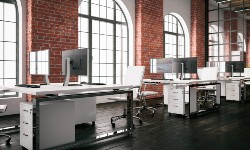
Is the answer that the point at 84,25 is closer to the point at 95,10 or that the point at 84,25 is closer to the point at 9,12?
the point at 95,10

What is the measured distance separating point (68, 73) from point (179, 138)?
1774 mm

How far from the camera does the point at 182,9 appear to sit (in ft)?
31.0

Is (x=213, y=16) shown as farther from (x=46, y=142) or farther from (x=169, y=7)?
(x=46, y=142)

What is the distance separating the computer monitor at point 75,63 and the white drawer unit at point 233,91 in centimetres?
545

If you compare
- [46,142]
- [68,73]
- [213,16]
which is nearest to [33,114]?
[46,142]

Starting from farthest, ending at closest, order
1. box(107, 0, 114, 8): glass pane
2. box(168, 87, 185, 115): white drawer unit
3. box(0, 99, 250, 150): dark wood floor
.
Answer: box(107, 0, 114, 8): glass pane
box(168, 87, 185, 115): white drawer unit
box(0, 99, 250, 150): dark wood floor

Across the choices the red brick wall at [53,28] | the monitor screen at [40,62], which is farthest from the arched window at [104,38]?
the monitor screen at [40,62]

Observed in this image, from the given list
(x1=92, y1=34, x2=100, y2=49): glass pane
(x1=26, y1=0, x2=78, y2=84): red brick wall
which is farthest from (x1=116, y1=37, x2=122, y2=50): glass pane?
(x1=26, y1=0, x2=78, y2=84): red brick wall

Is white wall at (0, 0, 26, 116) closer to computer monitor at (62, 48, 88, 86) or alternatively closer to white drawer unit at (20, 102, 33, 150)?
computer monitor at (62, 48, 88, 86)

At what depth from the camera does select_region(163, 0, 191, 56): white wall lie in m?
8.67

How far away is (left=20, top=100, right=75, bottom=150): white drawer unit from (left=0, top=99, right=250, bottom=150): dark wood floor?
1.02 feet

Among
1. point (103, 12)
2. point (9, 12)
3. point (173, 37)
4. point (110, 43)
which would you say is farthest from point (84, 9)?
point (173, 37)

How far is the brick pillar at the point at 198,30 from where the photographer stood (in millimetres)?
9852

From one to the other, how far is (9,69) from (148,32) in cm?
419
